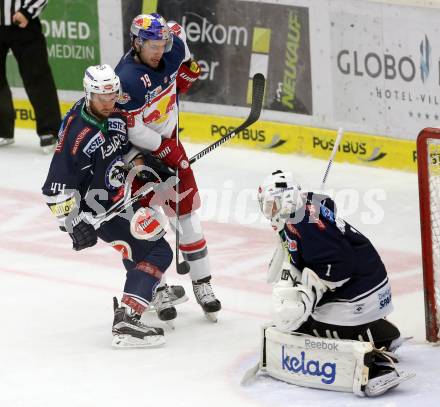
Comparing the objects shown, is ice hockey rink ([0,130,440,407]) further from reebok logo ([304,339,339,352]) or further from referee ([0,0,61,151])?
referee ([0,0,61,151])

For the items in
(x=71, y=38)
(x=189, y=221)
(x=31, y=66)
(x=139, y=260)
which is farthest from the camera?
(x=71, y=38)

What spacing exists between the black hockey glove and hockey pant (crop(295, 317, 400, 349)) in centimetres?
100

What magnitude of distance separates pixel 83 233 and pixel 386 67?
354 centimetres

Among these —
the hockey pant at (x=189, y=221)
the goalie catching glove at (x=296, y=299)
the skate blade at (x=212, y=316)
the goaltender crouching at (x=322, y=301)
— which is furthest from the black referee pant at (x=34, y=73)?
the goalie catching glove at (x=296, y=299)

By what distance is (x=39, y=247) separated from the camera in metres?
7.48

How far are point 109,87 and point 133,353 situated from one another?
112 cm

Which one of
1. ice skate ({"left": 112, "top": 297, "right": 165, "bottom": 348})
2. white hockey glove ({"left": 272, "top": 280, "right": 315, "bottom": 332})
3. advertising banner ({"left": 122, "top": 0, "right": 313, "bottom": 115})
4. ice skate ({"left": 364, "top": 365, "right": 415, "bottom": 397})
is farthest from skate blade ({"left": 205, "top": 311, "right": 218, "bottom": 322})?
advertising banner ({"left": 122, "top": 0, "right": 313, "bottom": 115})

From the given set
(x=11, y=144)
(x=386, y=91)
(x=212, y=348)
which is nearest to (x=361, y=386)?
(x=212, y=348)

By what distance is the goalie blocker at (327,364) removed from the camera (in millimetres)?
4895

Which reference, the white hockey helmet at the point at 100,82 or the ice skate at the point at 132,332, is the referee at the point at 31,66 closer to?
the white hockey helmet at the point at 100,82

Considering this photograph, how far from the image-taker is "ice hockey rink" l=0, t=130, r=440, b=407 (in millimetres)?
5062

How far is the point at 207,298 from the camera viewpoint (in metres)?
6.07

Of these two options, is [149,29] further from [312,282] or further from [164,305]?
[312,282]

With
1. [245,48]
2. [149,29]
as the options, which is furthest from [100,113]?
[245,48]
